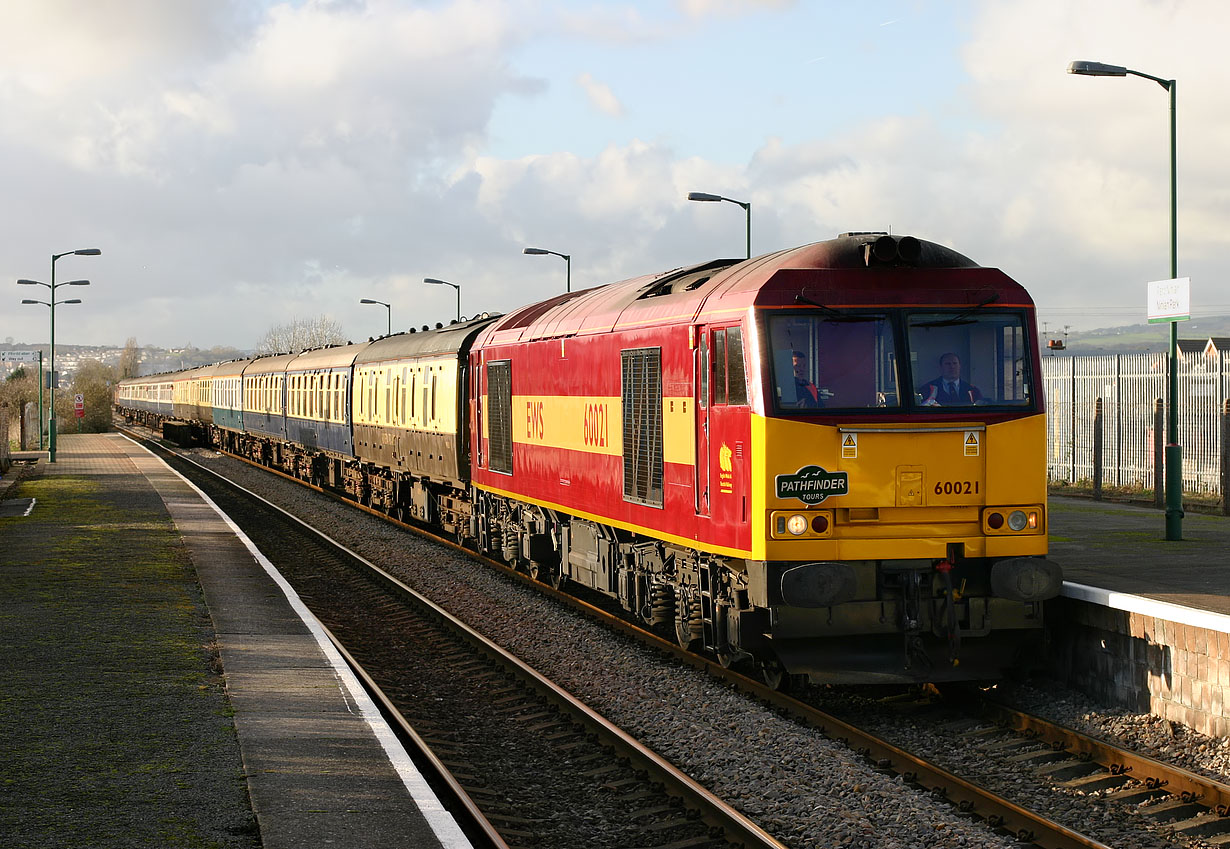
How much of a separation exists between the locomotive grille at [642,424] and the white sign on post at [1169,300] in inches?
328

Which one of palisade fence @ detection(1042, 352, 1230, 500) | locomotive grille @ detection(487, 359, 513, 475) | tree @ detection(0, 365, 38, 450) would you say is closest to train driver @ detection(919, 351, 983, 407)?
locomotive grille @ detection(487, 359, 513, 475)

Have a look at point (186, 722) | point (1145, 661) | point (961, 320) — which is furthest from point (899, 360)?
point (186, 722)

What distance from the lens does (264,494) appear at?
36.1 m

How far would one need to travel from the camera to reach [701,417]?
11344 mm

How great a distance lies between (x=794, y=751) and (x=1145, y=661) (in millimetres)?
3161

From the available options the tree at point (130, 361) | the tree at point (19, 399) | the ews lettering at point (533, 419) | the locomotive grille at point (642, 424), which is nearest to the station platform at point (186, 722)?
the locomotive grille at point (642, 424)

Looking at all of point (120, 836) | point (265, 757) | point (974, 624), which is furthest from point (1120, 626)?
point (120, 836)

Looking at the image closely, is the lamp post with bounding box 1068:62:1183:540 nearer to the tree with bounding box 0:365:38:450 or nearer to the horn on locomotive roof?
the horn on locomotive roof

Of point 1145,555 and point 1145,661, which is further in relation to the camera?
point 1145,555

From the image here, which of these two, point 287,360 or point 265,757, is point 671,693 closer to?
point 265,757

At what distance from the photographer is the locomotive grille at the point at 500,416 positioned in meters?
18.6

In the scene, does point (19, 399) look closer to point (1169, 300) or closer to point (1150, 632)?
point (1169, 300)

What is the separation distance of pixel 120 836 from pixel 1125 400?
2451 cm

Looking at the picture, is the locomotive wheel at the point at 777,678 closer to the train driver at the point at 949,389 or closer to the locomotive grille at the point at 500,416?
the train driver at the point at 949,389
